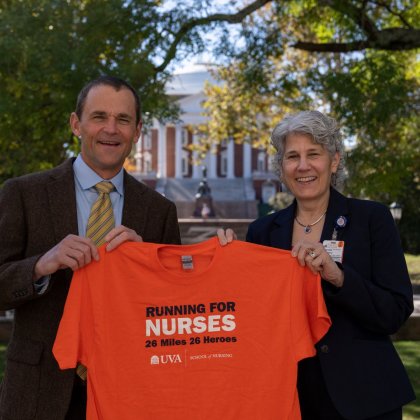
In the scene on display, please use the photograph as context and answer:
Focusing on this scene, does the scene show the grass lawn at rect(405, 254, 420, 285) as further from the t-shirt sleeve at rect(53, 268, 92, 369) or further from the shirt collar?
the t-shirt sleeve at rect(53, 268, 92, 369)

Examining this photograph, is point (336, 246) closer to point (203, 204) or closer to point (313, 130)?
point (313, 130)

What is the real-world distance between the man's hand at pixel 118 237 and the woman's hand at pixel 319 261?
0.74 meters

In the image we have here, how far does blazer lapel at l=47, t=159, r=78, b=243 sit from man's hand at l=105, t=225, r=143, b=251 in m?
0.26

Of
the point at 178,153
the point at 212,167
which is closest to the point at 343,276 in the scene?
the point at 212,167

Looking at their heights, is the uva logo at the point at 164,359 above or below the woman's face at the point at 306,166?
below

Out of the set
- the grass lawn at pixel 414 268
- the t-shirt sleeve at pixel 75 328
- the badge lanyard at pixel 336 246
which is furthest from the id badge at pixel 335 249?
the grass lawn at pixel 414 268

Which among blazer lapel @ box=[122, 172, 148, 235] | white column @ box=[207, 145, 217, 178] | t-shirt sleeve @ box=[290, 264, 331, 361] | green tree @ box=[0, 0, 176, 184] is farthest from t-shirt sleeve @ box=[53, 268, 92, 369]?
white column @ box=[207, 145, 217, 178]

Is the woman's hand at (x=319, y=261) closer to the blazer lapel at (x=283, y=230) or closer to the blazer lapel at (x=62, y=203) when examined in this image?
the blazer lapel at (x=283, y=230)

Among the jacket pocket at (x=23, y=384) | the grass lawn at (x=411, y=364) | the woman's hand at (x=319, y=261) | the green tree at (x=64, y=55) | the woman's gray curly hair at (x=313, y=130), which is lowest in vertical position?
the grass lawn at (x=411, y=364)

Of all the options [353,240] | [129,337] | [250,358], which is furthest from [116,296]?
[353,240]

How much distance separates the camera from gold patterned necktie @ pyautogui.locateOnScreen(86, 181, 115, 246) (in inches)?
123

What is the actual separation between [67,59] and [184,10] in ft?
8.34

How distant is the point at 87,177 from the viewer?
3244 mm

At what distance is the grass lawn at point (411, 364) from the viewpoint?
617cm
